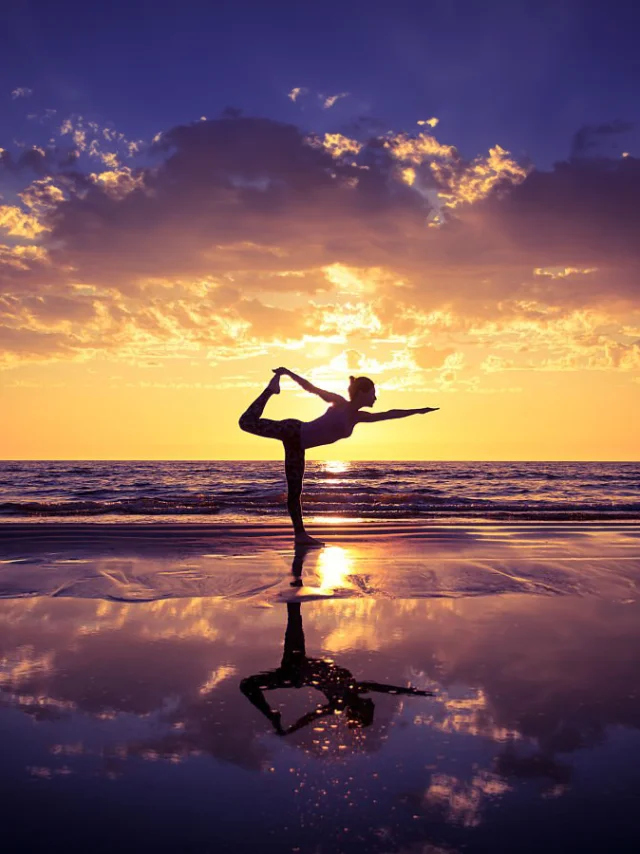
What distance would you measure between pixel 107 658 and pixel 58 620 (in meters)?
1.33

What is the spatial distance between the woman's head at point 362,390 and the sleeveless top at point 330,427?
0.25 meters

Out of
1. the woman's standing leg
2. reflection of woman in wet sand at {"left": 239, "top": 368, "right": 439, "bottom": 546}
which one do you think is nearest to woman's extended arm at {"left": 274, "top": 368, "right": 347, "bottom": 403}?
reflection of woman in wet sand at {"left": 239, "top": 368, "right": 439, "bottom": 546}

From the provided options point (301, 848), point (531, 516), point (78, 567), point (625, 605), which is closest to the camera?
point (301, 848)

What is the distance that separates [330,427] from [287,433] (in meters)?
0.72

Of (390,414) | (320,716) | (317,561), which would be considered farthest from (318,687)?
(390,414)

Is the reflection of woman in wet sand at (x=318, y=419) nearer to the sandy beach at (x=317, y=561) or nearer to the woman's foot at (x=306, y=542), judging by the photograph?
the woman's foot at (x=306, y=542)

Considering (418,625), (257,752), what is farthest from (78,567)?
(257,752)

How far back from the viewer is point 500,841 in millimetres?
2043

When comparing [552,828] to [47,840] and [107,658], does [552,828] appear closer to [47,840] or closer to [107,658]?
[47,840]

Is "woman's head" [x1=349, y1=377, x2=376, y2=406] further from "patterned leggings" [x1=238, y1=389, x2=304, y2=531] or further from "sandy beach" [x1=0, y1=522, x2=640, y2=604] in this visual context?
"sandy beach" [x1=0, y1=522, x2=640, y2=604]

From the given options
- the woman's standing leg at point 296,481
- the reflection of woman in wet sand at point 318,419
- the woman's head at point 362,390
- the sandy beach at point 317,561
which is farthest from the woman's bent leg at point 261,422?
the sandy beach at point 317,561

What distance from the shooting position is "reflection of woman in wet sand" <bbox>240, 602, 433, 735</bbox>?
303cm

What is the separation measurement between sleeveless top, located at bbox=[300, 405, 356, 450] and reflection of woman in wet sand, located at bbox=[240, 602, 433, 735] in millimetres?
5918

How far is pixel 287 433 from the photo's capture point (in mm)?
10289
